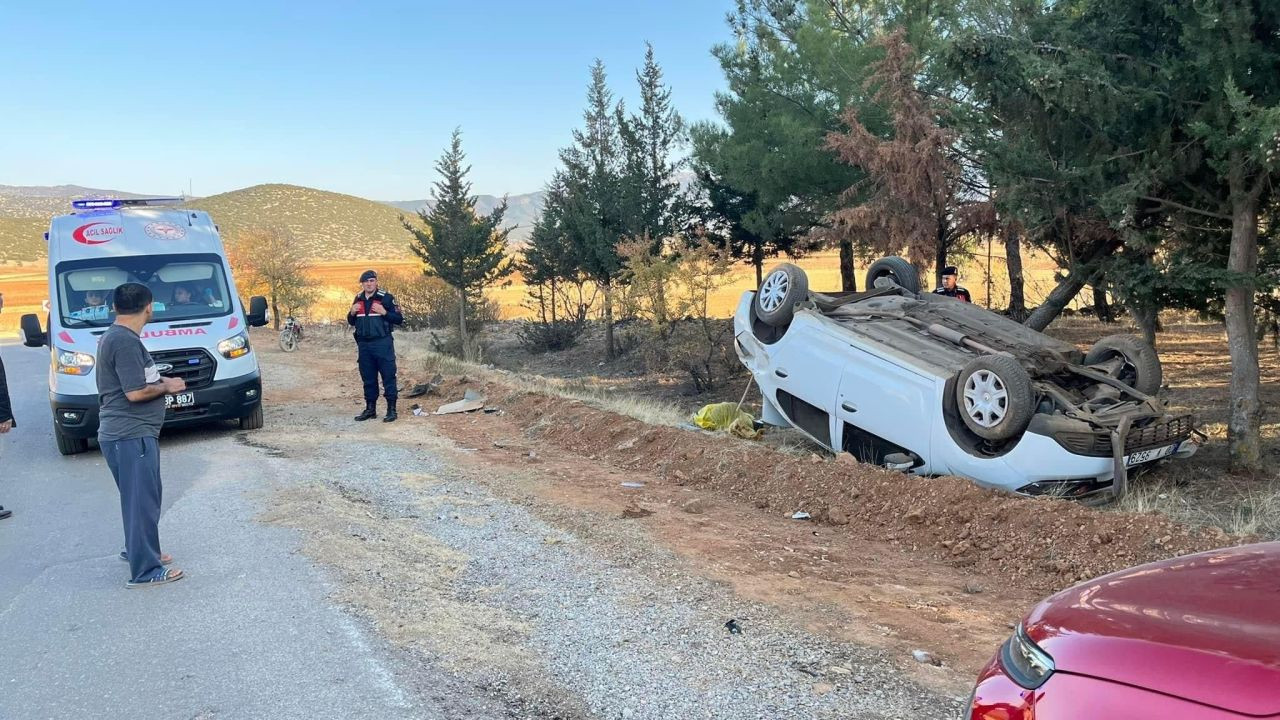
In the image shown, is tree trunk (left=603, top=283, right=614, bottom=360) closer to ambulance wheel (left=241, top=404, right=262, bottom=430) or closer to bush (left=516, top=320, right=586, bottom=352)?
bush (left=516, top=320, right=586, bottom=352)

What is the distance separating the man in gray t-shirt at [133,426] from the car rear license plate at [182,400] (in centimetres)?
442

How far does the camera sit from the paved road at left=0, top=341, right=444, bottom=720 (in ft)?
12.3

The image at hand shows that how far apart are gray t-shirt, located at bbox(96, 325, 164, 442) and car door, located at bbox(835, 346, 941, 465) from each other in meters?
5.50

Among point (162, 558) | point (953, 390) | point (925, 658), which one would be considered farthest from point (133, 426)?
point (953, 390)

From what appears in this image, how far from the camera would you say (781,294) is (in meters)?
9.21

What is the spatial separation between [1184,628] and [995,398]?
4707mm

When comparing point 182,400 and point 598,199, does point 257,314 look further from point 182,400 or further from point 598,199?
point 598,199

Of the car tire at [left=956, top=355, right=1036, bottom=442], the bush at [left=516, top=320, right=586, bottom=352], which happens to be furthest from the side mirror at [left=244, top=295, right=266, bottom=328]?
the bush at [left=516, top=320, right=586, bottom=352]

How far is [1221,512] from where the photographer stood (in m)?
7.15

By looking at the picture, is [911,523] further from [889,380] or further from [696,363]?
[696,363]

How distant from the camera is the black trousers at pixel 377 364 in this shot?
11.0 m

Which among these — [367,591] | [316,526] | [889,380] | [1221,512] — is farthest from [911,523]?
[316,526]

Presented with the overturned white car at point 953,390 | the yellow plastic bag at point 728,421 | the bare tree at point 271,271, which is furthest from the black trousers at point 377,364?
the bare tree at point 271,271

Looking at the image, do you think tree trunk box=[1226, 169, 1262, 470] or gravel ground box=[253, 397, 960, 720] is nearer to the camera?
gravel ground box=[253, 397, 960, 720]
